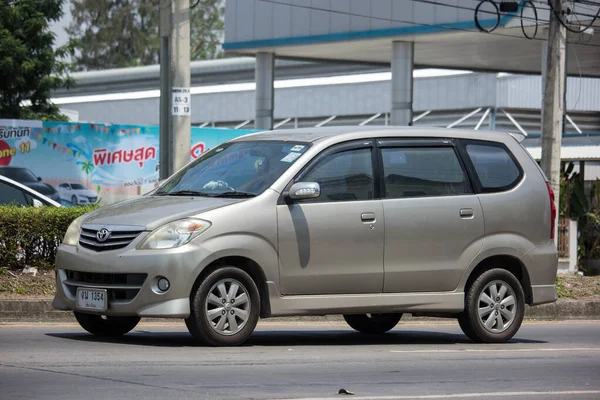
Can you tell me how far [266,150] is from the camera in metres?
10.5

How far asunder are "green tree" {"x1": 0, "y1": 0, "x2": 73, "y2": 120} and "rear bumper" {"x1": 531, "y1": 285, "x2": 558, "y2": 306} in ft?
97.8

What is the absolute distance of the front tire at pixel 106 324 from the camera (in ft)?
34.2

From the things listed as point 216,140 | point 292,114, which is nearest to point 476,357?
point 216,140

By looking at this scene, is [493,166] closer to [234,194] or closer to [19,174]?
[234,194]

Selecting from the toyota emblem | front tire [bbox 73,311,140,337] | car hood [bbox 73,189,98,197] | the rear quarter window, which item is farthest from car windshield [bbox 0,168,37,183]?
the toyota emblem

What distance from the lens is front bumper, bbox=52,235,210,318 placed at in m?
9.31

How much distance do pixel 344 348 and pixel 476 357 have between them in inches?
46.2

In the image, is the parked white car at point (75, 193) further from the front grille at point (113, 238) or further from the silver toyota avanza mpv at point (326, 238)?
the front grille at point (113, 238)

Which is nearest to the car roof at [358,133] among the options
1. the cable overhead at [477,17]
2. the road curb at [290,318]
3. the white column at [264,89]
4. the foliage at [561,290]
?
the road curb at [290,318]

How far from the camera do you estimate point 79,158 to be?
965 inches

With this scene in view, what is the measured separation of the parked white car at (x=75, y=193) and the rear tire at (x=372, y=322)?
13.4m

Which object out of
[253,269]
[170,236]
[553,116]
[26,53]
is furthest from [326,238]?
[26,53]

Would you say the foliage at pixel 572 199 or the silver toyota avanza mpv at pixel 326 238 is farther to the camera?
the foliage at pixel 572 199

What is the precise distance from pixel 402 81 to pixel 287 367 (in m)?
25.0
